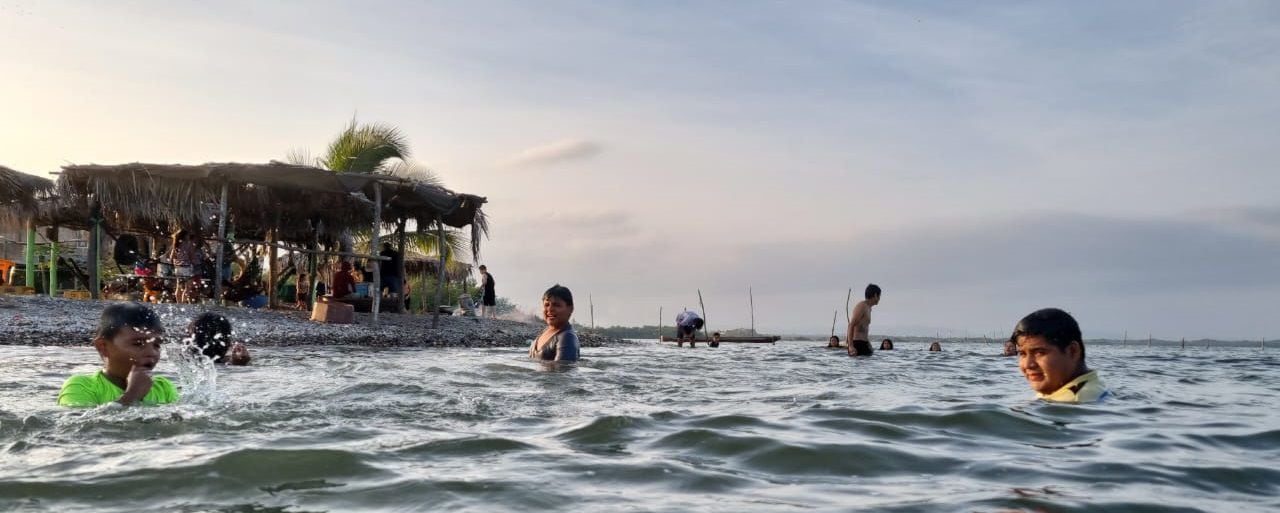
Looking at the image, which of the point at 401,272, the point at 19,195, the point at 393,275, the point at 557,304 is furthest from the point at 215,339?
the point at 393,275

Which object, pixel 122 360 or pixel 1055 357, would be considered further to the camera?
pixel 1055 357

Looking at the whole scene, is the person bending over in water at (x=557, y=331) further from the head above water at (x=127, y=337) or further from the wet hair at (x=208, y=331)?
the head above water at (x=127, y=337)

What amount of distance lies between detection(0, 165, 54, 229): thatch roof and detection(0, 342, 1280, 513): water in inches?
543

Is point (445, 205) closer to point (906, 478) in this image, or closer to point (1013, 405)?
point (1013, 405)

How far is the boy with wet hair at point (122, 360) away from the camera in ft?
16.8

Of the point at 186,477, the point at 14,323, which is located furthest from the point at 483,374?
the point at 14,323

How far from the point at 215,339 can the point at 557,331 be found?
3.23 metres

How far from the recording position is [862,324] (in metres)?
15.6

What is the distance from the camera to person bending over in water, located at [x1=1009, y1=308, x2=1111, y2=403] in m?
6.04

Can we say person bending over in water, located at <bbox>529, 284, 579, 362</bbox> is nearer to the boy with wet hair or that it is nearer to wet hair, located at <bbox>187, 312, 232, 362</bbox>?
wet hair, located at <bbox>187, 312, 232, 362</bbox>

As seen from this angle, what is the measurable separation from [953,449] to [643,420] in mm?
1688

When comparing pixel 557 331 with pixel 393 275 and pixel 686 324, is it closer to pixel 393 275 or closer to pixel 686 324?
pixel 393 275

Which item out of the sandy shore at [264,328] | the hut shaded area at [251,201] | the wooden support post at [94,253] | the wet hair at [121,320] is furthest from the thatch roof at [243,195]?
the wet hair at [121,320]

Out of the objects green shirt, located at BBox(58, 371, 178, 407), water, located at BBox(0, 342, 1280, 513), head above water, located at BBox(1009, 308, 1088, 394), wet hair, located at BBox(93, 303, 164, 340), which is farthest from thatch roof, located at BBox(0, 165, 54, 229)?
head above water, located at BBox(1009, 308, 1088, 394)
